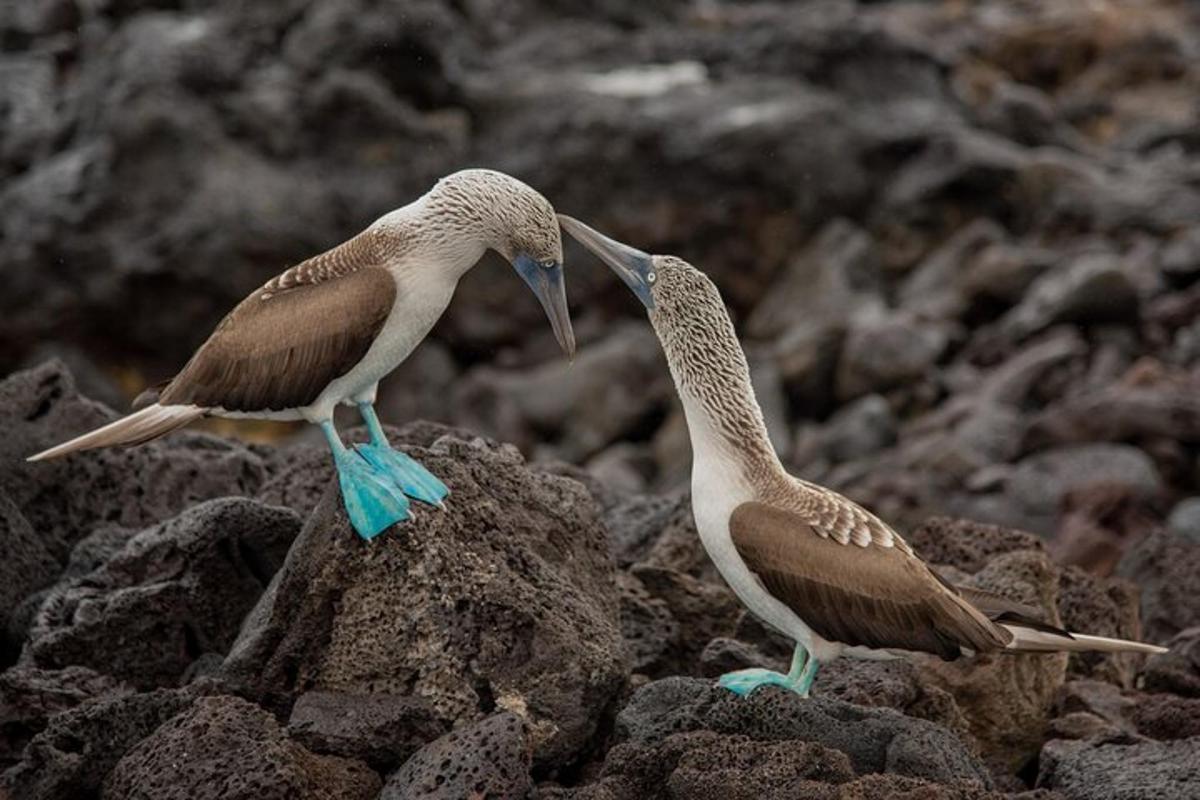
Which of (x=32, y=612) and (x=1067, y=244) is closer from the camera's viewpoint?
(x=32, y=612)

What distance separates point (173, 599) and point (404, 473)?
1.58 meters

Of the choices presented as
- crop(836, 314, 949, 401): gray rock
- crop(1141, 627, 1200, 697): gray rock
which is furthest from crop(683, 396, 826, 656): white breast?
crop(836, 314, 949, 401): gray rock

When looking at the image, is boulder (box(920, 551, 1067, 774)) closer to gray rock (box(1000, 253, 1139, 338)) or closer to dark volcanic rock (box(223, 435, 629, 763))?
dark volcanic rock (box(223, 435, 629, 763))

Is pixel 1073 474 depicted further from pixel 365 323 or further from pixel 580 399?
pixel 365 323

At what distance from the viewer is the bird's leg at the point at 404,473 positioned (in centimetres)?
745

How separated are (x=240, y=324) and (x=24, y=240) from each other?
17.9 metres

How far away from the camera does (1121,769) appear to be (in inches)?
303

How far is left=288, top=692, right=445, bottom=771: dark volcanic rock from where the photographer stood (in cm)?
716

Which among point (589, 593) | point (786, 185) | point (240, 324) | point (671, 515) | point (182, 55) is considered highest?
point (240, 324)

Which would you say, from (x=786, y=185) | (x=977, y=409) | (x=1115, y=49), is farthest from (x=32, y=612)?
(x=1115, y=49)

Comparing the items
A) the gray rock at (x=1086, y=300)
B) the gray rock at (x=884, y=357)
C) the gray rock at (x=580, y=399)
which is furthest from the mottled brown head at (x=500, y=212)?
the gray rock at (x=1086, y=300)

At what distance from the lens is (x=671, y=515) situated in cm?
1055

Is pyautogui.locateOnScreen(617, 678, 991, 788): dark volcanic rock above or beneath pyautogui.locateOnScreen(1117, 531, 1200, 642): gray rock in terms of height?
above

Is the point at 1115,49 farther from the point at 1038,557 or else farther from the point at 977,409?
the point at 1038,557
